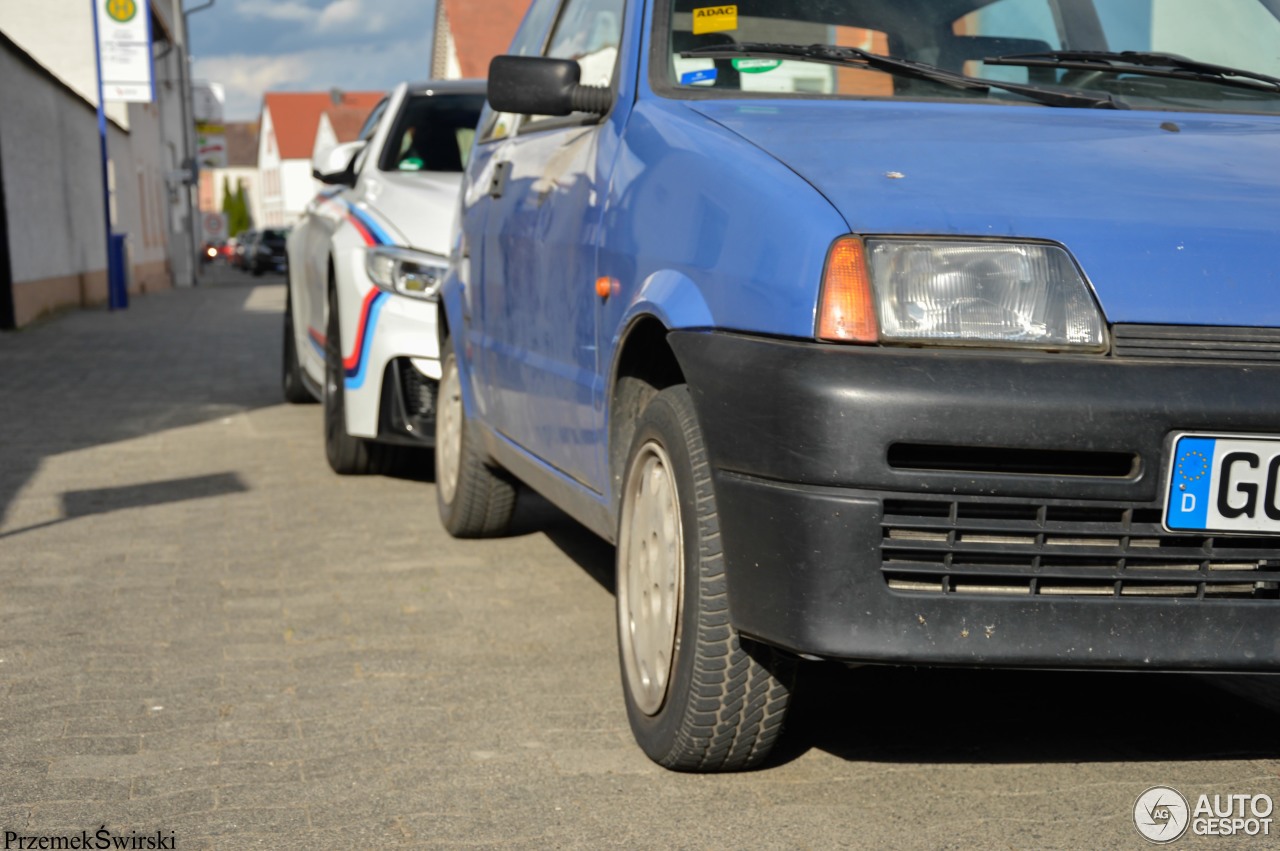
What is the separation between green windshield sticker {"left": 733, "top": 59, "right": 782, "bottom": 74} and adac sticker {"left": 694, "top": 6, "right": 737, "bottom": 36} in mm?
173

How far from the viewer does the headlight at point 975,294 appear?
117 inches

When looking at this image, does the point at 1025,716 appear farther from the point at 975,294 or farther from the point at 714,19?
the point at 714,19

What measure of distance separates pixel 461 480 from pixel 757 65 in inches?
102

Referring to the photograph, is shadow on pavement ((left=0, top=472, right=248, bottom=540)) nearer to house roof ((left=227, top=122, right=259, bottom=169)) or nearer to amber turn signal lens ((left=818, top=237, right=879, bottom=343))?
amber turn signal lens ((left=818, top=237, right=879, bottom=343))

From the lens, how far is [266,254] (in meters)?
56.6

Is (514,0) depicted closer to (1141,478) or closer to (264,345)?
(264,345)

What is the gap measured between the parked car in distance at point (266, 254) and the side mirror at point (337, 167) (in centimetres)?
4820

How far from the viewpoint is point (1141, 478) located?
291 centimetres

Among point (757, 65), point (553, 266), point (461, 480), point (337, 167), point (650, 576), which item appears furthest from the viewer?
point (337, 167)

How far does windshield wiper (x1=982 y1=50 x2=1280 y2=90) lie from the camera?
12.9 ft

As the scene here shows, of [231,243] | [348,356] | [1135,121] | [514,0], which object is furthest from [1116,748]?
[231,243]

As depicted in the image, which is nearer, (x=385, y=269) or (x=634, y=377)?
(x=634, y=377)

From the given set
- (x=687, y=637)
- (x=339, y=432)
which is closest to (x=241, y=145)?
(x=339, y=432)

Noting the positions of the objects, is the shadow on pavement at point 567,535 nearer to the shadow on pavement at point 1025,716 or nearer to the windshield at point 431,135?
the shadow on pavement at point 1025,716
